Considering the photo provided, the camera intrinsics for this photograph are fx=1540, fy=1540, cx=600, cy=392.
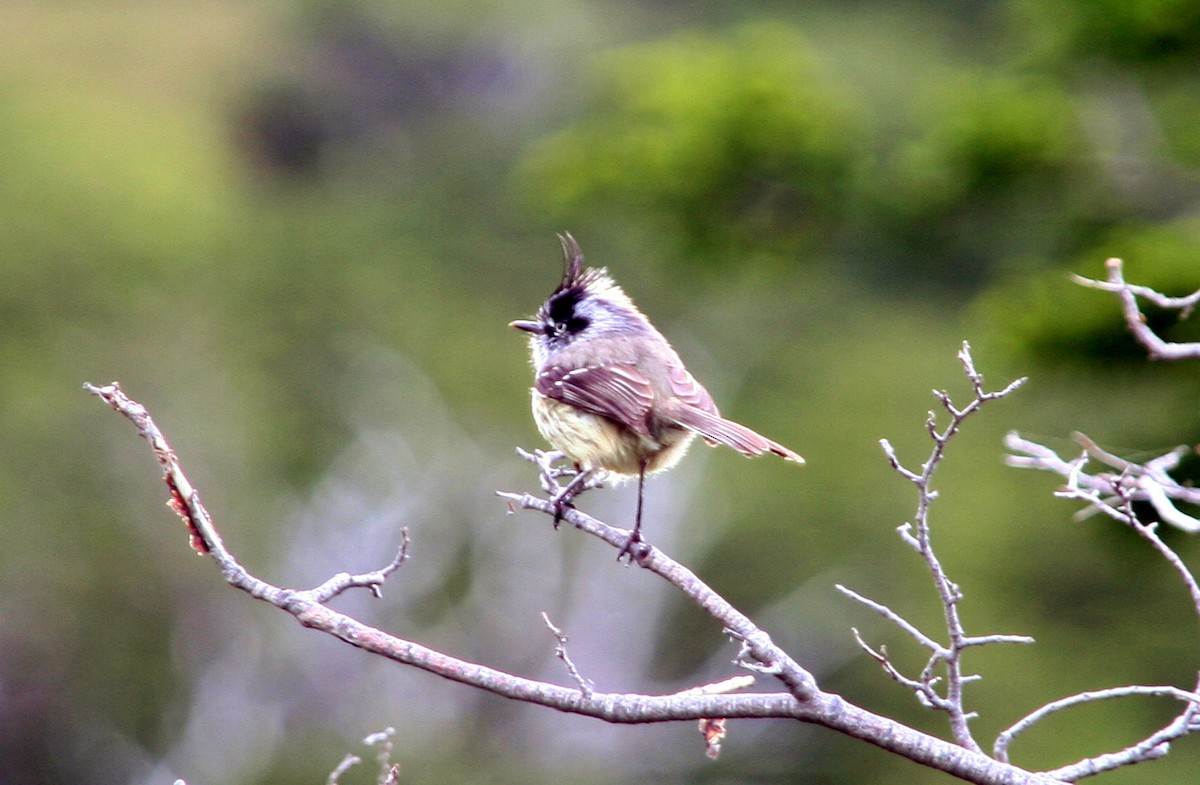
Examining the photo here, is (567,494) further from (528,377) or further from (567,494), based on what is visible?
(528,377)

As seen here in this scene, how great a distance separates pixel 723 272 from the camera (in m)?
11.2

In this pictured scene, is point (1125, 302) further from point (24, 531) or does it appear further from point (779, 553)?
point (779, 553)

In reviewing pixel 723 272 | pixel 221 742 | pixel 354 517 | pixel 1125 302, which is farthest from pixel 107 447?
pixel 1125 302

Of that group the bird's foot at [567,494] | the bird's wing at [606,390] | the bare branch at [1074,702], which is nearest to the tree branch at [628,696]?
the bare branch at [1074,702]

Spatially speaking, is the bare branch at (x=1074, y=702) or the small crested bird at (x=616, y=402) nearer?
the bare branch at (x=1074, y=702)

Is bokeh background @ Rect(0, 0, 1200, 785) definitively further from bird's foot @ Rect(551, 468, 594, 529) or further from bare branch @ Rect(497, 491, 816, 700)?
bare branch @ Rect(497, 491, 816, 700)

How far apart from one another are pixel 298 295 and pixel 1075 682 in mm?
13975

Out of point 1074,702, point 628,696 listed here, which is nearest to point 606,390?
point 628,696

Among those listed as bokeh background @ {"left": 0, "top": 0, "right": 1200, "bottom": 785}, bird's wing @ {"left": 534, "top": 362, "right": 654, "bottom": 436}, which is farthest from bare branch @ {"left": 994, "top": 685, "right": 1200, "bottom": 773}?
bokeh background @ {"left": 0, "top": 0, "right": 1200, "bottom": 785}

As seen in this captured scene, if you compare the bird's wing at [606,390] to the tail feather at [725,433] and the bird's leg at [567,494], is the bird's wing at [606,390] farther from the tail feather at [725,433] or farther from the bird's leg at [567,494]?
the bird's leg at [567,494]

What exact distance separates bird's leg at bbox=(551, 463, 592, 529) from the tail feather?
400 millimetres

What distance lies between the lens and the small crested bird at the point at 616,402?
514 cm

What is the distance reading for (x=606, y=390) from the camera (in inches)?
207

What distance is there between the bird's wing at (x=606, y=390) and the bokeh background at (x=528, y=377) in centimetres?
348
